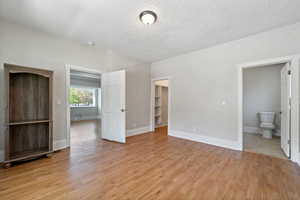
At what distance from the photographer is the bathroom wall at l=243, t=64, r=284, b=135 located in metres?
4.45

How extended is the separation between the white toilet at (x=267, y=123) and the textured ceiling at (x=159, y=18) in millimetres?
2795

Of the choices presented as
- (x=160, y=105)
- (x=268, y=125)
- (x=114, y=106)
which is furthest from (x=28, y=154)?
(x=268, y=125)

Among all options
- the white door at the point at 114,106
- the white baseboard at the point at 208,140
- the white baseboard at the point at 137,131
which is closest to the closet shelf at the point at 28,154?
the white door at the point at 114,106

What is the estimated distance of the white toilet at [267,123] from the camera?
4.06m

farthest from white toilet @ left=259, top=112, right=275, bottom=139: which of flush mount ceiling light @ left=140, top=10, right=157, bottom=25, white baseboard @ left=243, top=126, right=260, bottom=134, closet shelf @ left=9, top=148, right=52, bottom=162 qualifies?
closet shelf @ left=9, top=148, right=52, bottom=162

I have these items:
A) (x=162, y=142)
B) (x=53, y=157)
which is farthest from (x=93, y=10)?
(x=162, y=142)

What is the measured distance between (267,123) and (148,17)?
184 inches

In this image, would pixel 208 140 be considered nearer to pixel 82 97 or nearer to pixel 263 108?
pixel 263 108

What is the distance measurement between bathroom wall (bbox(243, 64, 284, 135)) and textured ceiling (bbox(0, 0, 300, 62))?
2.49 meters

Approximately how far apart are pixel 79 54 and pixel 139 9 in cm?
214

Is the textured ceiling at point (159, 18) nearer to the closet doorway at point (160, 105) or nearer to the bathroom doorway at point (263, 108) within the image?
the bathroom doorway at point (263, 108)

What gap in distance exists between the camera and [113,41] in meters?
3.40

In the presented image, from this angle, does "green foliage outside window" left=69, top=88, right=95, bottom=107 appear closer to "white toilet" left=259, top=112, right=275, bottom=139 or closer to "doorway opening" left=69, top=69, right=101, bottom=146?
"doorway opening" left=69, top=69, right=101, bottom=146

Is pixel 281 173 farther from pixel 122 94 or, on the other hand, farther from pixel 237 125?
pixel 122 94
